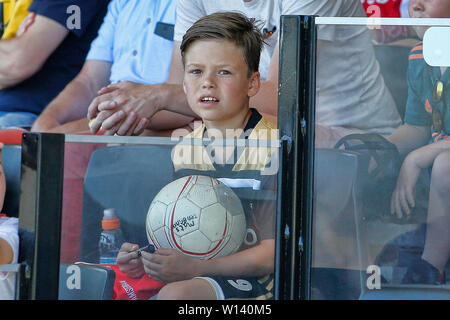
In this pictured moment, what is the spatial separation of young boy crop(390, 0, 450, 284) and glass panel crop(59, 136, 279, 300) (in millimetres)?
272

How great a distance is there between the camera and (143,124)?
75.4 inches

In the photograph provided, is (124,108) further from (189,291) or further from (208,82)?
(189,291)

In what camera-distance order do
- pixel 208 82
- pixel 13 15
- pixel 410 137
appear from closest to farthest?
pixel 410 137 < pixel 208 82 < pixel 13 15

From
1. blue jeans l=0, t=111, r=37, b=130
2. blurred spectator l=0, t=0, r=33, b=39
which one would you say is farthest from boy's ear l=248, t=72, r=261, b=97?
blurred spectator l=0, t=0, r=33, b=39

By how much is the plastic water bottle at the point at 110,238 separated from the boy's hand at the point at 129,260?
13 mm

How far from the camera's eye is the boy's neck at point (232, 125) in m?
1.79

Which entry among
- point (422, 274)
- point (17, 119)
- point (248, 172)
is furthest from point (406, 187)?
point (17, 119)

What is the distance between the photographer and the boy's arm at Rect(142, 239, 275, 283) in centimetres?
128

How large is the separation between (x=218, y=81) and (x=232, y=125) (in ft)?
0.45

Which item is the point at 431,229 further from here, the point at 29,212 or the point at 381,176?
the point at 29,212

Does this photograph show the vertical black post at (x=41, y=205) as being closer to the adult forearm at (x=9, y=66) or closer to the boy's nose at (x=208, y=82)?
the boy's nose at (x=208, y=82)

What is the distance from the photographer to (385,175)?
126cm

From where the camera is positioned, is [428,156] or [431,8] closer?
[428,156]
